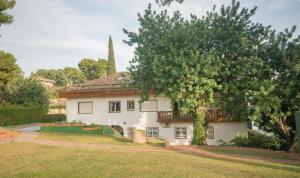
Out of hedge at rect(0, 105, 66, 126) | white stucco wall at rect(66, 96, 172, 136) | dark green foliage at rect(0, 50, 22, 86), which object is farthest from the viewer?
hedge at rect(0, 105, 66, 126)

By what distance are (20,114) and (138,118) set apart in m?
19.0

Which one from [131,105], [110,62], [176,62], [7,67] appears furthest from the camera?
[110,62]

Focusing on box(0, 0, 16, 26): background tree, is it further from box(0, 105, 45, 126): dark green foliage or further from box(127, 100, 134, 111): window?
box(0, 105, 45, 126): dark green foliage

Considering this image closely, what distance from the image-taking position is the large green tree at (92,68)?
80281mm

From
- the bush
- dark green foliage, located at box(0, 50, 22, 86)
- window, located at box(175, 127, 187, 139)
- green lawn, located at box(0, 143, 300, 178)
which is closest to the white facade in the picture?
window, located at box(175, 127, 187, 139)

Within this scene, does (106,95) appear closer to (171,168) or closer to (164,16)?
(164,16)

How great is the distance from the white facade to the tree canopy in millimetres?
9773

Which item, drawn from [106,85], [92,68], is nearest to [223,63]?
[106,85]

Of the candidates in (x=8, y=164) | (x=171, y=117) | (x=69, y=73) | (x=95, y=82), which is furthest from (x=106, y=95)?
(x=69, y=73)

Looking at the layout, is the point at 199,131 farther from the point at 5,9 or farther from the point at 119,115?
the point at 5,9

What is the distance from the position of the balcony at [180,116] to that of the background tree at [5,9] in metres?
16.8

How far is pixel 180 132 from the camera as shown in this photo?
101 ft

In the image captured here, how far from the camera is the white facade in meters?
29.9

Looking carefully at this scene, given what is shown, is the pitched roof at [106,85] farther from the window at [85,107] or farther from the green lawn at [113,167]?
the green lawn at [113,167]
